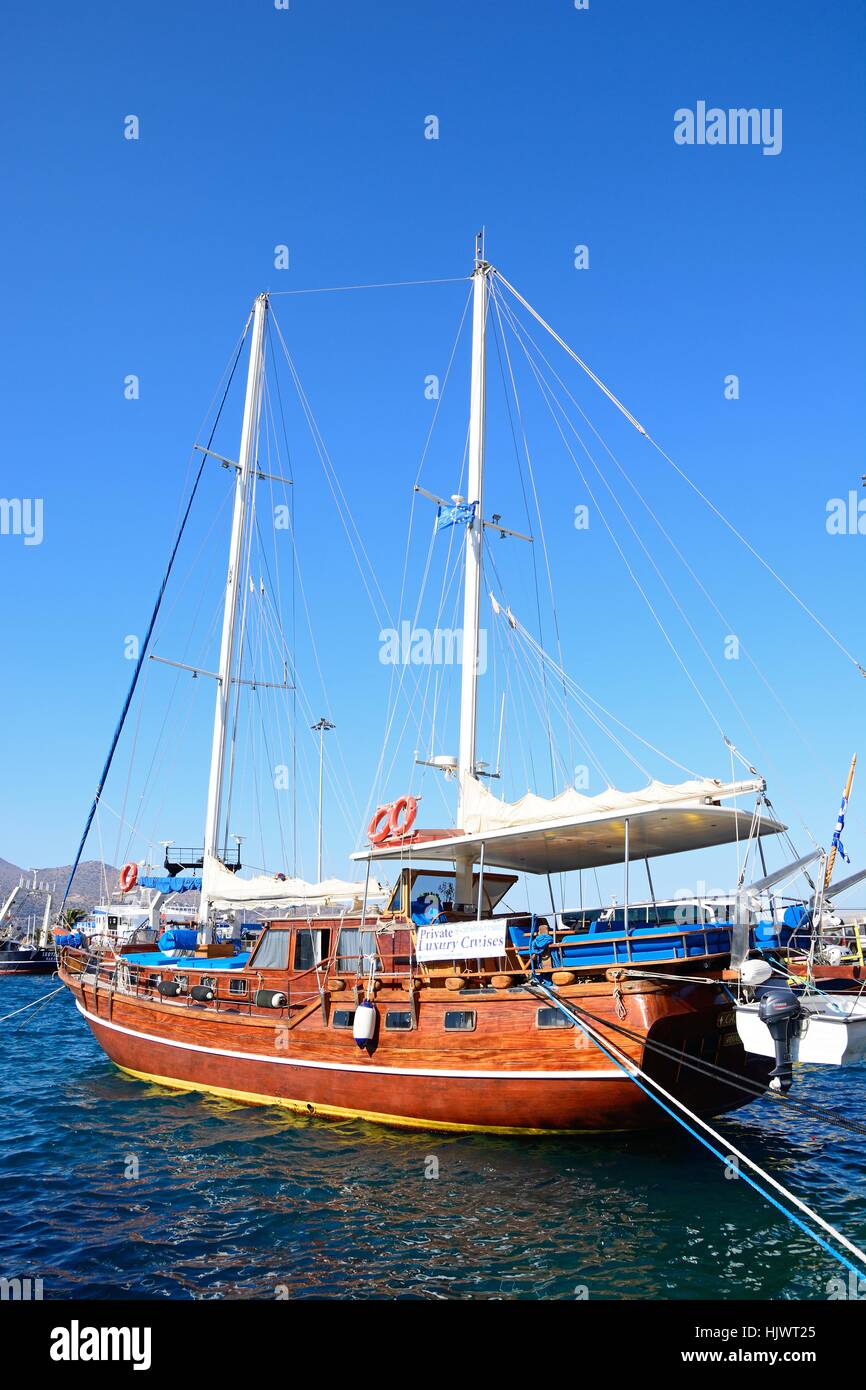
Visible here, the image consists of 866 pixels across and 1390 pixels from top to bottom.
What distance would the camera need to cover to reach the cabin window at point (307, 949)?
2133 cm

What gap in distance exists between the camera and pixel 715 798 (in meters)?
16.3

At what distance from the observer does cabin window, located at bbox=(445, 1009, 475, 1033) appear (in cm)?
1739

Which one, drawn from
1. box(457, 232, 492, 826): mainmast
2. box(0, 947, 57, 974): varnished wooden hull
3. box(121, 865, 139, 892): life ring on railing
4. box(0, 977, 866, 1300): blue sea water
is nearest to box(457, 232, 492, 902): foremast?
box(457, 232, 492, 826): mainmast

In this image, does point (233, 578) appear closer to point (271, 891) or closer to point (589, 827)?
A: point (271, 891)

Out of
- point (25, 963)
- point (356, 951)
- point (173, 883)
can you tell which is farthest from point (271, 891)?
point (25, 963)

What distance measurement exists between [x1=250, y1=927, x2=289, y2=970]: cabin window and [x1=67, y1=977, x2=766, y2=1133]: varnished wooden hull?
131cm

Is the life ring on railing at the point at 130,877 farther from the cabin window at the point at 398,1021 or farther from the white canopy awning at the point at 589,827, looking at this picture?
the cabin window at the point at 398,1021

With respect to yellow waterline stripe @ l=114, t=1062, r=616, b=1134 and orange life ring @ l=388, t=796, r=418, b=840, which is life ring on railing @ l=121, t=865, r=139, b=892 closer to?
yellow waterline stripe @ l=114, t=1062, r=616, b=1134

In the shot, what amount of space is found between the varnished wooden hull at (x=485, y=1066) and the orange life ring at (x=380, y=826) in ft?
12.8

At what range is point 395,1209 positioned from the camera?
13.6m

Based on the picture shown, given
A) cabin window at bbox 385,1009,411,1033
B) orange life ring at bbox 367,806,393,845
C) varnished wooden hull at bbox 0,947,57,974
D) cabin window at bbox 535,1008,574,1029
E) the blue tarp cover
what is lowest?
varnished wooden hull at bbox 0,947,57,974
